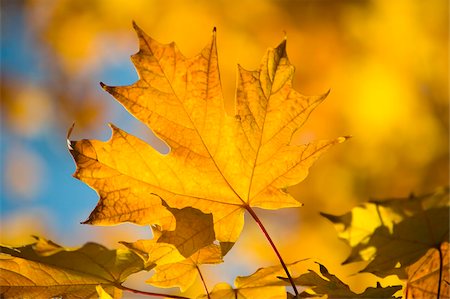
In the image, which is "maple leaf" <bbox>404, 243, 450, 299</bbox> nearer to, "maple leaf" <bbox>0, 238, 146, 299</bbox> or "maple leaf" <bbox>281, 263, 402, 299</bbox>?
"maple leaf" <bbox>281, 263, 402, 299</bbox>

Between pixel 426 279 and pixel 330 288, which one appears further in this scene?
pixel 426 279

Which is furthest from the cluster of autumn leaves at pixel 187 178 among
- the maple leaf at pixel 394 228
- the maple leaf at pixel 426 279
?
the maple leaf at pixel 394 228

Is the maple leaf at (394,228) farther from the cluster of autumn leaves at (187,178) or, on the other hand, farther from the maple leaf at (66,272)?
the maple leaf at (66,272)

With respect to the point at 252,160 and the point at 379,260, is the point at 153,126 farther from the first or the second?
the point at 379,260

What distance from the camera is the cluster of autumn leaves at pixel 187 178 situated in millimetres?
732

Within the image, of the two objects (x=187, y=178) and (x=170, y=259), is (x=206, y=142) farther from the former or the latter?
(x=170, y=259)

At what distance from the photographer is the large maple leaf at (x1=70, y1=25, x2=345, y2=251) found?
0.79 m

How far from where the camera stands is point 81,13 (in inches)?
170

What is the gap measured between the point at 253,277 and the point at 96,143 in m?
0.32

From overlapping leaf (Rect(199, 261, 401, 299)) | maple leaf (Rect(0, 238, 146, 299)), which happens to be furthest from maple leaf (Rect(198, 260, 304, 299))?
maple leaf (Rect(0, 238, 146, 299))

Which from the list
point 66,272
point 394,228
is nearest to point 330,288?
point 394,228

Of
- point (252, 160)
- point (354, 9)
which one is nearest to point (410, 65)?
point (354, 9)

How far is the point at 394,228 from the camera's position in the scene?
0.58 metres

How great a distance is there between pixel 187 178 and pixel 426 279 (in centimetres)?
38
